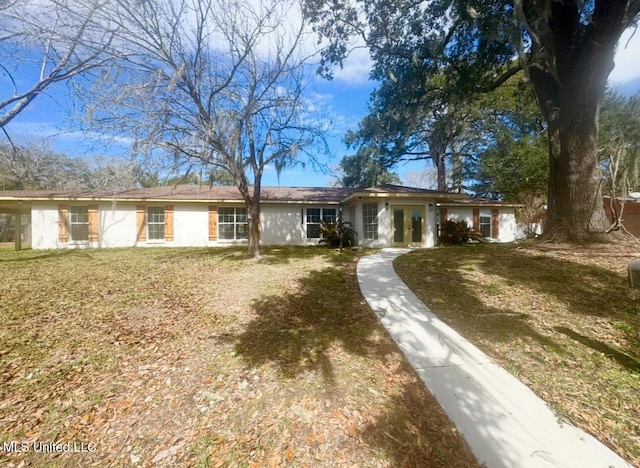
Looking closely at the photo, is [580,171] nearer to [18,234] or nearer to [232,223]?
[232,223]

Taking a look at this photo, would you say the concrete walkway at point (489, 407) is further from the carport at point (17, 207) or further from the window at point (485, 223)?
the carport at point (17, 207)

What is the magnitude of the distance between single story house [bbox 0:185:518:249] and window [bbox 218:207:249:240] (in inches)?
1.9

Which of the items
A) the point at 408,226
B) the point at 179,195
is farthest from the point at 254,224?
the point at 179,195

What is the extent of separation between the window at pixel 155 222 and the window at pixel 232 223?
9.01 feet

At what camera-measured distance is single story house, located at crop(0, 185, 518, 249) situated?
41.1 feet

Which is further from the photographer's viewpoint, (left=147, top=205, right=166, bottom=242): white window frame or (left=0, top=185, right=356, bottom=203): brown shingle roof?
(left=147, top=205, right=166, bottom=242): white window frame

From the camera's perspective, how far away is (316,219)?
14.6 meters

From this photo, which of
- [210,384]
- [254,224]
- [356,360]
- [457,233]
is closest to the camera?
[210,384]

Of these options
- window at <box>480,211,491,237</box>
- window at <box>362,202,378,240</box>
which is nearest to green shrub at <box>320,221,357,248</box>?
window at <box>362,202,378,240</box>

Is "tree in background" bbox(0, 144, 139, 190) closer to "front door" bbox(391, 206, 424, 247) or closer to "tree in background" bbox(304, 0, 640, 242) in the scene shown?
"front door" bbox(391, 206, 424, 247)

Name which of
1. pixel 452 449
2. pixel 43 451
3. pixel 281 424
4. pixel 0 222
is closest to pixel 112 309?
pixel 43 451

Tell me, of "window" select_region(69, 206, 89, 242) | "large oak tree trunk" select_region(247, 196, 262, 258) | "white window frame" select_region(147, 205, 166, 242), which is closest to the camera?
"large oak tree trunk" select_region(247, 196, 262, 258)

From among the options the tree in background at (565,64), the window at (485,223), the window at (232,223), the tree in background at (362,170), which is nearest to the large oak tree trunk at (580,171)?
the tree in background at (565,64)

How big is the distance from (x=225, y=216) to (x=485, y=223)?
14168 millimetres
